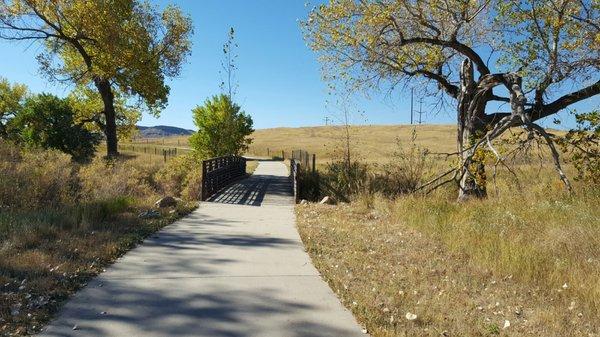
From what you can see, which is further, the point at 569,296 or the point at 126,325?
the point at 569,296

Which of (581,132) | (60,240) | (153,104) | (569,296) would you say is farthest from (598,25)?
(153,104)

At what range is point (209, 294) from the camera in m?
5.67

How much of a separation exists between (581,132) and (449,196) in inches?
176

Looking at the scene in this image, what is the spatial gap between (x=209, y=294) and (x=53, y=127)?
3496 centimetres

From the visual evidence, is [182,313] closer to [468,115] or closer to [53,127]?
[468,115]

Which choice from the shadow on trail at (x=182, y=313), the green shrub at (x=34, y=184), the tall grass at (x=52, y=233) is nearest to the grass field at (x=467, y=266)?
the shadow on trail at (x=182, y=313)

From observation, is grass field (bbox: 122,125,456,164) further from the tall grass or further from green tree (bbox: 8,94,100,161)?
green tree (bbox: 8,94,100,161)

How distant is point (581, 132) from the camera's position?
12281mm

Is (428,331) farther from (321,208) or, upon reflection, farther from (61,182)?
(61,182)

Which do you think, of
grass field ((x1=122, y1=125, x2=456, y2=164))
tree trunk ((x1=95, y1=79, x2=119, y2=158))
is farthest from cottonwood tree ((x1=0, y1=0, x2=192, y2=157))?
grass field ((x1=122, y1=125, x2=456, y2=164))

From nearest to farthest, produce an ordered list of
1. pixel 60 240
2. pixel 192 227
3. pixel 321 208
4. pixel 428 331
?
pixel 428 331 < pixel 60 240 < pixel 192 227 < pixel 321 208

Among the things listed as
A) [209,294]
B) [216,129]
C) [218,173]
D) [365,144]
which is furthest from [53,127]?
[365,144]

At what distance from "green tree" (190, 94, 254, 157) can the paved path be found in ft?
81.2

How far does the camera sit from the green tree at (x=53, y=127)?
36.0 m
